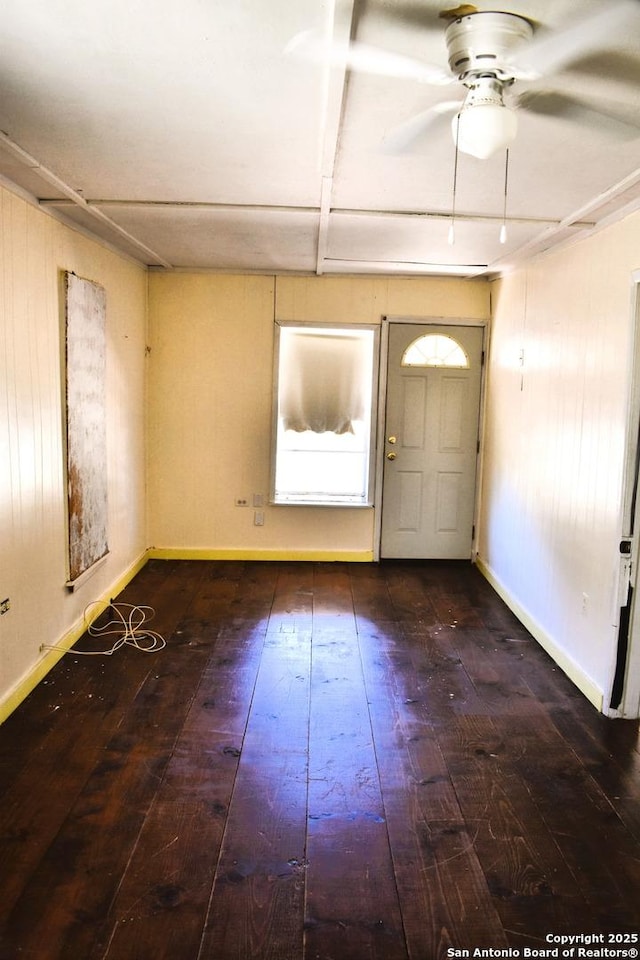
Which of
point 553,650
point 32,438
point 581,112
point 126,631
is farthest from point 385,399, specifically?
point 581,112

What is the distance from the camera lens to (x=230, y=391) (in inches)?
227

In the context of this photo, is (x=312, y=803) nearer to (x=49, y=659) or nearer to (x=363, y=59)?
(x=49, y=659)

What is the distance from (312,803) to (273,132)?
8.16ft

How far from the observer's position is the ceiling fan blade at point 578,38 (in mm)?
1560

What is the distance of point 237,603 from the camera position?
15.8ft

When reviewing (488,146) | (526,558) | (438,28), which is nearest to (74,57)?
(438,28)

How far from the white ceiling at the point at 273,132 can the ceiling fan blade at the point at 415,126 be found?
0.03 m

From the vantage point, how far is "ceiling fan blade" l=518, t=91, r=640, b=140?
6.62 ft

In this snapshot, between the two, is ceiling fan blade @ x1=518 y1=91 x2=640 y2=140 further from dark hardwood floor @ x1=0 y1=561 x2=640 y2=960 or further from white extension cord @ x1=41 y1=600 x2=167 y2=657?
white extension cord @ x1=41 y1=600 x2=167 y2=657

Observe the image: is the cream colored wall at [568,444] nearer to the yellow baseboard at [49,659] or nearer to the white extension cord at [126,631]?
the white extension cord at [126,631]

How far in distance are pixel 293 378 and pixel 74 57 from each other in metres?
3.94

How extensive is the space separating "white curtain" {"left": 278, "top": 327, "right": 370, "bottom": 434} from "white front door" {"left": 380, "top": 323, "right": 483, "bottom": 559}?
286mm

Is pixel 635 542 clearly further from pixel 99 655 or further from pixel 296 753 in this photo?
pixel 99 655

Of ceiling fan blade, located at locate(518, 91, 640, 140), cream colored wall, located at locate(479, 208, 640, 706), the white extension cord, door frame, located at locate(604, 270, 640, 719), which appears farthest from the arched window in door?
ceiling fan blade, located at locate(518, 91, 640, 140)
